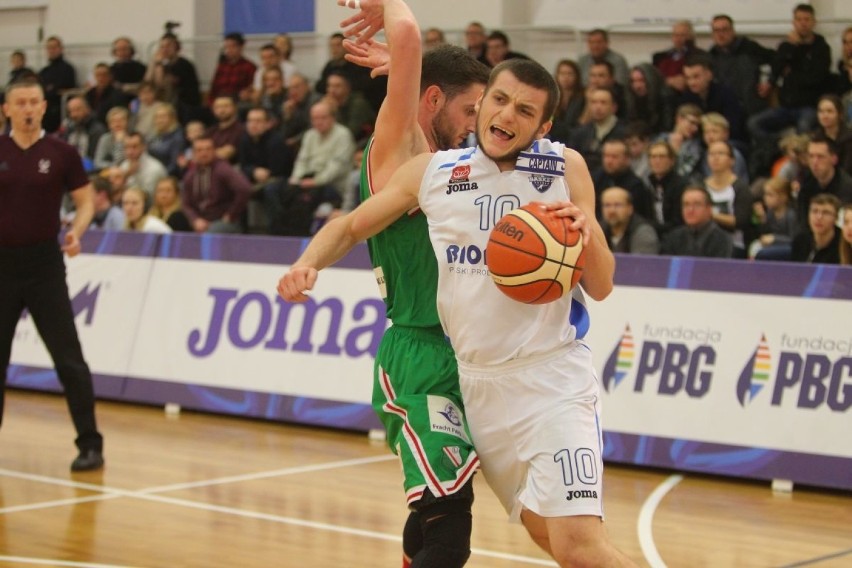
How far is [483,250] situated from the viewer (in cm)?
429

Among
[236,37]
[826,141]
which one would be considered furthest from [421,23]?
[826,141]

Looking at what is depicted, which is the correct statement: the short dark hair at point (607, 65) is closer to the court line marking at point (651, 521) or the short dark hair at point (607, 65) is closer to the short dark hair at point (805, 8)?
the short dark hair at point (805, 8)

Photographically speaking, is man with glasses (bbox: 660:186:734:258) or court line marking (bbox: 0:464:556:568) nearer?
court line marking (bbox: 0:464:556:568)

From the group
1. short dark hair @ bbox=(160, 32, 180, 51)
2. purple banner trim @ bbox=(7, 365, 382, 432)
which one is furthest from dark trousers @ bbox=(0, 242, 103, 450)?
short dark hair @ bbox=(160, 32, 180, 51)

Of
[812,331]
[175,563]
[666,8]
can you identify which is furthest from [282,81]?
[175,563]

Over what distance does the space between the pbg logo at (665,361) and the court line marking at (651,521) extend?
24.0 inches

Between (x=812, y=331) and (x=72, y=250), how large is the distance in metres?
4.73

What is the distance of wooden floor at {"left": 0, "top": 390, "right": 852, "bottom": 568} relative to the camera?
650cm

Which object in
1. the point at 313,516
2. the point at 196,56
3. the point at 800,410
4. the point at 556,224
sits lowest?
the point at 313,516

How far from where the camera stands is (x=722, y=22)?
13.3 m

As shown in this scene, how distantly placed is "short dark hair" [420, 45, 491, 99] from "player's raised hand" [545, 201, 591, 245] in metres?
0.80

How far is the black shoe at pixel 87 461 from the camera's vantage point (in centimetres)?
843

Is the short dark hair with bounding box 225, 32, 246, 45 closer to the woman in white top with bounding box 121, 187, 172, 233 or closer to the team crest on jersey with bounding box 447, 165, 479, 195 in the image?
the woman in white top with bounding box 121, 187, 172, 233

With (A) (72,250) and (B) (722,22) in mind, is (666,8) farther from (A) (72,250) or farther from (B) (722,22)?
(A) (72,250)
